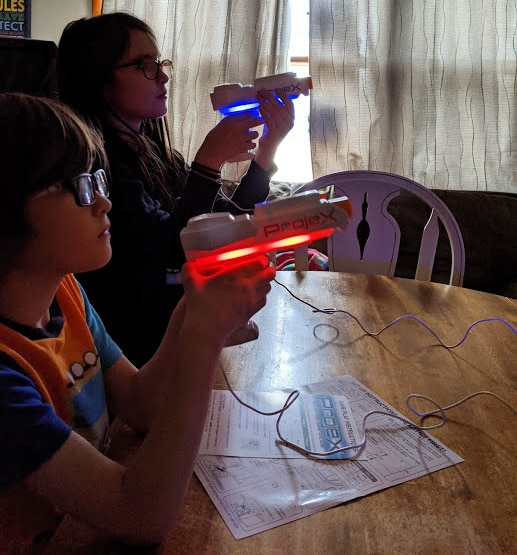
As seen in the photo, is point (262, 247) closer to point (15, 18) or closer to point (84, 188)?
point (84, 188)

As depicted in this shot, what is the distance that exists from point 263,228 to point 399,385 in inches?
18.3

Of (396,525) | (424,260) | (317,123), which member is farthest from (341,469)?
(317,123)

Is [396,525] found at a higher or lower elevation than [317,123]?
lower

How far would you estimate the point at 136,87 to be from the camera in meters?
1.41

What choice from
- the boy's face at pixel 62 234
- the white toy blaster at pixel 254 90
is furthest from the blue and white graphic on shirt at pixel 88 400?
the white toy blaster at pixel 254 90

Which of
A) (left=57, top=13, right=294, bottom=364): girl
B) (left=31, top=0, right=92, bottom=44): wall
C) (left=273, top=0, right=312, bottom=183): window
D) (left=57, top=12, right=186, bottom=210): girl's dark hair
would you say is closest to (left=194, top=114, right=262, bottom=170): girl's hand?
(left=57, top=13, right=294, bottom=364): girl

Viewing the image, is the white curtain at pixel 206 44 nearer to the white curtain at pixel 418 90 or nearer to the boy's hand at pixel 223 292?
the white curtain at pixel 418 90

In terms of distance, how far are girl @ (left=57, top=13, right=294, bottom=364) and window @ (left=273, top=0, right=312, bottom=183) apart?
1.15 metres

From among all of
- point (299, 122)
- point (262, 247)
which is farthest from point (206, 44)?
point (262, 247)

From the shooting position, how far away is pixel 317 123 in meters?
2.53

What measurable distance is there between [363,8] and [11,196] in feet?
7.05

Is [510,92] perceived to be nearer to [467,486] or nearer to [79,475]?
[467,486]

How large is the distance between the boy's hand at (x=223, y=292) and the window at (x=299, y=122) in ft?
6.24

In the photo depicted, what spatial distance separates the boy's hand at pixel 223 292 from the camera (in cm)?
66
